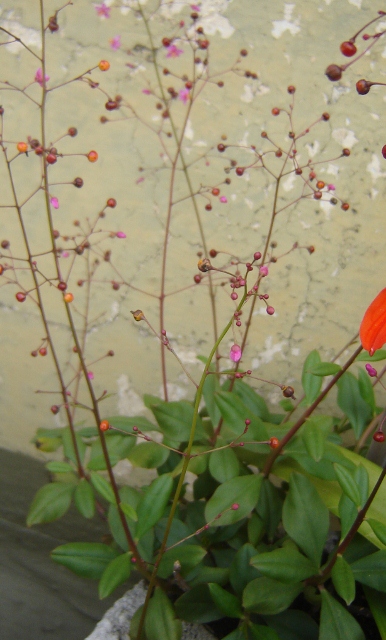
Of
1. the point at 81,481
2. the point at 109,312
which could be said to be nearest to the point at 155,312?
the point at 109,312

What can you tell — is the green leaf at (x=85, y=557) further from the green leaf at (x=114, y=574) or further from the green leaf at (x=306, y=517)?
the green leaf at (x=306, y=517)

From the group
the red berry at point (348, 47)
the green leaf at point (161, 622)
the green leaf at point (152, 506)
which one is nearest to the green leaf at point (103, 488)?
the green leaf at point (152, 506)

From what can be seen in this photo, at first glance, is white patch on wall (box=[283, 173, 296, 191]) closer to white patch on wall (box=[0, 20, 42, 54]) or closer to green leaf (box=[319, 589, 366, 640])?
white patch on wall (box=[0, 20, 42, 54])

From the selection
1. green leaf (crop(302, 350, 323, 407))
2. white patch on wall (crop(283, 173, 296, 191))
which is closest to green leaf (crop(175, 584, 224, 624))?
green leaf (crop(302, 350, 323, 407))

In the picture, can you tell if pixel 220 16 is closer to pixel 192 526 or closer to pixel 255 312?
pixel 255 312

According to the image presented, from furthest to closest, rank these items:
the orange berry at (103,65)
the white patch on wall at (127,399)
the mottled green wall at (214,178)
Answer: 1. the white patch on wall at (127,399)
2. the mottled green wall at (214,178)
3. the orange berry at (103,65)

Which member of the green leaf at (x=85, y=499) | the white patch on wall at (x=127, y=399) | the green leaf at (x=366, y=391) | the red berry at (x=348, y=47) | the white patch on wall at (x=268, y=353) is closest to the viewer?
the red berry at (x=348, y=47)
